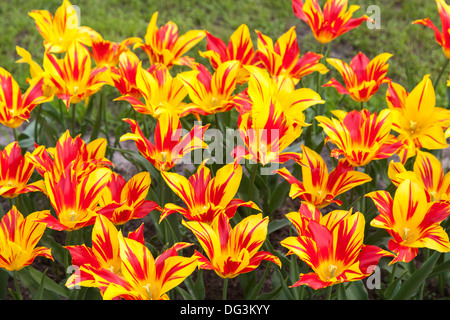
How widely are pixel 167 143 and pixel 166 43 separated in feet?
2.08

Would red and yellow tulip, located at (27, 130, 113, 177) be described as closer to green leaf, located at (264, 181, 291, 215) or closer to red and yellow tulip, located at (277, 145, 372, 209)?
red and yellow tulip, located at (277, 145, 372, 209)

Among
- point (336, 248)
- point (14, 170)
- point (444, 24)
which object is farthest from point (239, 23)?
point (336, 248)

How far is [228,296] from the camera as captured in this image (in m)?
2.15

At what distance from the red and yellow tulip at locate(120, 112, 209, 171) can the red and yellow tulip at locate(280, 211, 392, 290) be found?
0.43 m

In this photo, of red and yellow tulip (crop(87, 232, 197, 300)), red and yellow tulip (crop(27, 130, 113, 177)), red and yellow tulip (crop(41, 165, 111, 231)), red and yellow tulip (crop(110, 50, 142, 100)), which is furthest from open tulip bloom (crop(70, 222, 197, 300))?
Result: red and yellow tulip (crop(110, 50, 142, 100))

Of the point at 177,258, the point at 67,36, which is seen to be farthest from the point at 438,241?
the point at 67,36

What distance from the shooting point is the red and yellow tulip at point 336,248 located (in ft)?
4.59

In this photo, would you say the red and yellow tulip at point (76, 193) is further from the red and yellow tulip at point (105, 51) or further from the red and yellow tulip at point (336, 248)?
the red and yellow tulip at point (105, 51)

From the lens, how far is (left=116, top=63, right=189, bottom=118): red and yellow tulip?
1.86 metres

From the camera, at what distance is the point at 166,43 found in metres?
2.18

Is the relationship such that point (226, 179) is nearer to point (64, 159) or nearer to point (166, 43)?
point (64, 159)

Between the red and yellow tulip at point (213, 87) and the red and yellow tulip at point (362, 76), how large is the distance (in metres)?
0.38
